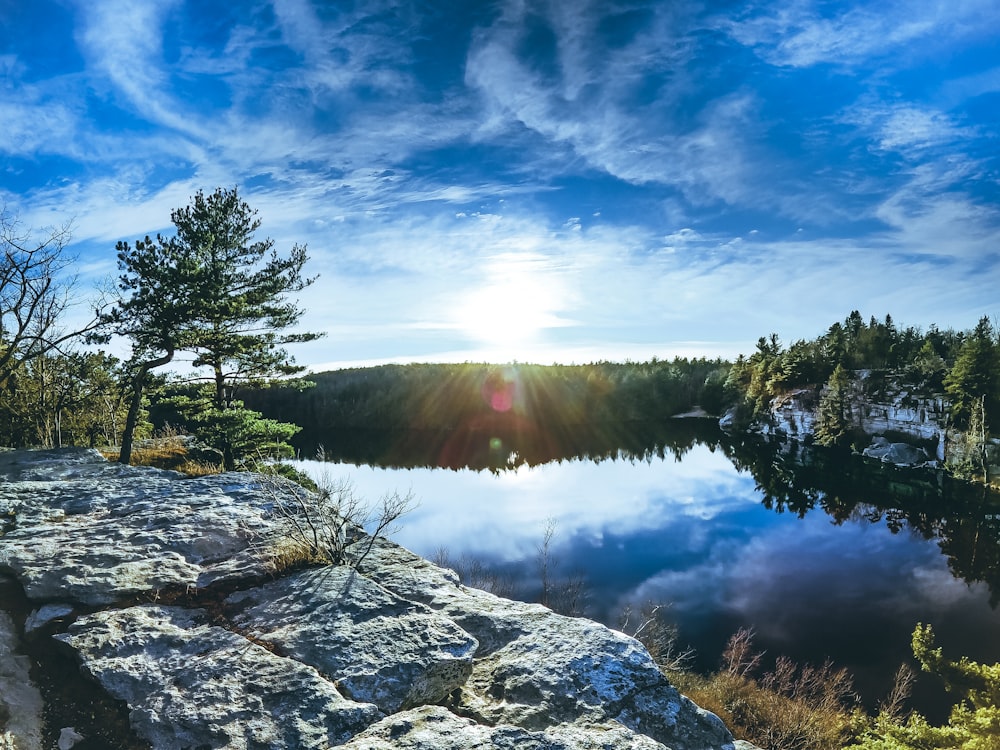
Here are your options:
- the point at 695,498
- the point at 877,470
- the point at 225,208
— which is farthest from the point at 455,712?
the point at 877,470

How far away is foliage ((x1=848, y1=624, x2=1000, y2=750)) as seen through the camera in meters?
7.83

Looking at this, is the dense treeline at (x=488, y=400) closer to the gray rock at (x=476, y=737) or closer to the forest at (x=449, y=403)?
the forest at (x=449, y=403)

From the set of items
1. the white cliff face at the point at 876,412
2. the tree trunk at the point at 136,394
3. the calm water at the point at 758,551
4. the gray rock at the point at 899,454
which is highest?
the tree trunk at the point at 136,394

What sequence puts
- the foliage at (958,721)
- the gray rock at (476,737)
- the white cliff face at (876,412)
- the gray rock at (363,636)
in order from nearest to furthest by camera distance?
the gray rock at (476,737), the gray rock at (363,636), the foliage at (958,721), the white cliff face at (876,412)

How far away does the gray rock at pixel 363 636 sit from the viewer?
4.09 metres

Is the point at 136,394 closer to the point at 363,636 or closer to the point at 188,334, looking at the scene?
the point at 188,334

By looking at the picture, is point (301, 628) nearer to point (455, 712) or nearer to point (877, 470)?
point (455, 712)

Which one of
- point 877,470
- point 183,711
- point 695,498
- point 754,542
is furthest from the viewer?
point 877,470

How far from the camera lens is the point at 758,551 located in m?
32.2

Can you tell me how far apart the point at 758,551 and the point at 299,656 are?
34.4 m

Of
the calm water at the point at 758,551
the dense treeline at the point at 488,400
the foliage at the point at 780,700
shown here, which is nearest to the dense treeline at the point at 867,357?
the calm water at the point at 758,551

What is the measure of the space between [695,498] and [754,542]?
1218cm

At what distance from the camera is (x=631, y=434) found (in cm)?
9200

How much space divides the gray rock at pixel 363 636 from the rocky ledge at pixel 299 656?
16mm
